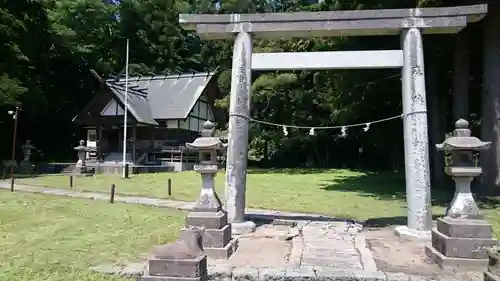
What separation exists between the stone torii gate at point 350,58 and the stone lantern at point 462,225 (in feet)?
3.65

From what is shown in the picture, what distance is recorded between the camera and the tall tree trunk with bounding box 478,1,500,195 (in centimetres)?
1418

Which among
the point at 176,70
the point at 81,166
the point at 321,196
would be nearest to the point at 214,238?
the point at 321,196

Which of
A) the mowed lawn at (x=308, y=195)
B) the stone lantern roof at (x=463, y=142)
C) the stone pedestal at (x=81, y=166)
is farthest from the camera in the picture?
the stone pedestal at (x=81, y=166)

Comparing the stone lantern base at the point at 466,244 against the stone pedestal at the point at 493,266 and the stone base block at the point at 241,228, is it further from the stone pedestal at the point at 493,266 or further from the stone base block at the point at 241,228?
the stone base block at the point at 241,228

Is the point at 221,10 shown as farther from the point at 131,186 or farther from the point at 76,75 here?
the point at 131,186

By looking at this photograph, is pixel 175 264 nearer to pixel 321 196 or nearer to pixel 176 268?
pixel 176 268

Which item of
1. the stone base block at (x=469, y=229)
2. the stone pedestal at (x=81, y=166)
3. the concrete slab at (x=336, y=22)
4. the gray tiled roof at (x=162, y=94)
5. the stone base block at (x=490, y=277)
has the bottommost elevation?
the stone base block at (x=490, y=277)

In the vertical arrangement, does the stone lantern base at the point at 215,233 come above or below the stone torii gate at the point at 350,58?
below

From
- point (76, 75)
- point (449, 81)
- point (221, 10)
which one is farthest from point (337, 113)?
point (76, 75)

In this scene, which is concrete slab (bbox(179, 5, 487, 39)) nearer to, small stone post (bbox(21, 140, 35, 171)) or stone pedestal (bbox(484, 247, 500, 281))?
stone pedestal (bbox(484, 247, 500, 281))

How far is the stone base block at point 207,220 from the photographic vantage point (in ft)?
23.8

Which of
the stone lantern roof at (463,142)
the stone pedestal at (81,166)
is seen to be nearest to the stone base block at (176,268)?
the stone lantern roof at (463,142)

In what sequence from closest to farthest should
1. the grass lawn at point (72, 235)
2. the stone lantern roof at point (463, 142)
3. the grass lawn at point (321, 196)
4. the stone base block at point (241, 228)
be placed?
the grass lawn at point (72, 235) → the stone lantern roof at point (463, 142) → the stone base block at point (241, 228) → the grass lawn at point (321, 196)

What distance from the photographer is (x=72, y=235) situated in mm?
8531
